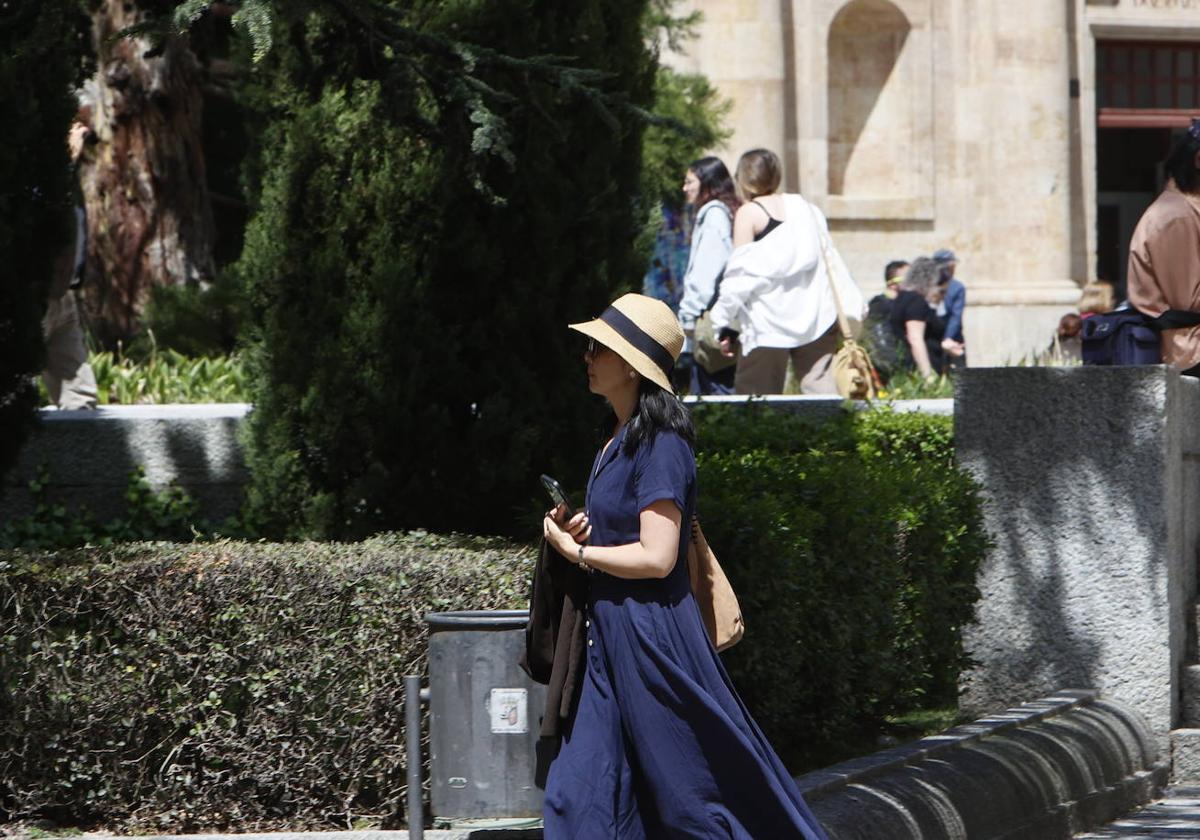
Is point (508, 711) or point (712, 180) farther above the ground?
point (712, 180)

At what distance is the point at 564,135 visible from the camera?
8445mm

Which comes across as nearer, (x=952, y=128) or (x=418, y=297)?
(x=418, y=297)

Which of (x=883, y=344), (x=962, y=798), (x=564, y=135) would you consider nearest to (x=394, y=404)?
(x=564, y=135)

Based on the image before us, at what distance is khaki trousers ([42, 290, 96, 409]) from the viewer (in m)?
10.5

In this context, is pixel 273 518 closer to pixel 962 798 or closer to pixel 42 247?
pixel 42 247

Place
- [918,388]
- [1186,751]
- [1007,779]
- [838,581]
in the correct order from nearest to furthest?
1. [1007,779]
2. [838,581]
3. [1186,751]
4. [918,388]

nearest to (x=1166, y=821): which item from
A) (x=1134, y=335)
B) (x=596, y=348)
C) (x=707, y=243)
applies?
(x=1134, y=335)

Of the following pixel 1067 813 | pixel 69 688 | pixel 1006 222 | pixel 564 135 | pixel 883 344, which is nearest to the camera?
pixel 69 688

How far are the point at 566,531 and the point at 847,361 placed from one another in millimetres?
6914

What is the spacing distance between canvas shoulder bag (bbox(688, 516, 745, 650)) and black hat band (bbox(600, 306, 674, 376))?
0.48m

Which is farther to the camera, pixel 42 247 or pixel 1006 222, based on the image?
pixel 1006 222

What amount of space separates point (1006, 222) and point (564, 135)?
14.2 m

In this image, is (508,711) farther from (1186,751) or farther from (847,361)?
(847,361)

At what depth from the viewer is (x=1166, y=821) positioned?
768 cm
